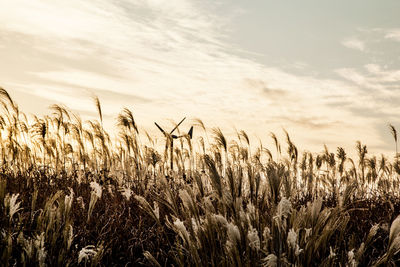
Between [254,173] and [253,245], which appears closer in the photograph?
[253,245]

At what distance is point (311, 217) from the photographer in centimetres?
211

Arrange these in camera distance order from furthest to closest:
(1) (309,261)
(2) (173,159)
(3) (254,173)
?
1. (2) (173,159)
2. (3) (254,173)
3. (1) (309,261)

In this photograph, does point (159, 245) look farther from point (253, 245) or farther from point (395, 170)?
point (395, 170)

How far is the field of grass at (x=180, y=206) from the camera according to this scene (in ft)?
6.80

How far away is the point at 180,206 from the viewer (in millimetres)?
3703

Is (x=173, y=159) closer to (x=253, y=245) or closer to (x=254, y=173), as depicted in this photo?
(x=254, y=173)

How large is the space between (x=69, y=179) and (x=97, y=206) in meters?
2.07

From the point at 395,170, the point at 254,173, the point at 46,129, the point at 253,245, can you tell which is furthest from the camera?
the point at 395,170

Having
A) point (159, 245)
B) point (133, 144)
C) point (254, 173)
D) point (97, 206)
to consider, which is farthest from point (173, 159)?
point (254, 173)

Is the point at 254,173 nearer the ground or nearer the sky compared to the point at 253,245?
nearer the sky

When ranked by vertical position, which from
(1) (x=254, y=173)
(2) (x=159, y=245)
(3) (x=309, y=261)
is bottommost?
(2) (x=159, y=245)

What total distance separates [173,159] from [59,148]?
2.21m

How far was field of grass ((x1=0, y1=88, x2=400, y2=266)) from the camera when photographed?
6.80 ft

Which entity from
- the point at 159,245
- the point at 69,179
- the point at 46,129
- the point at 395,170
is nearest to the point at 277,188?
the point at 159,245
